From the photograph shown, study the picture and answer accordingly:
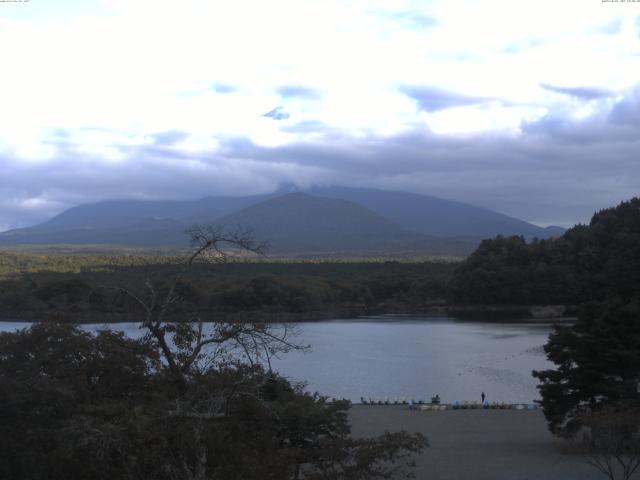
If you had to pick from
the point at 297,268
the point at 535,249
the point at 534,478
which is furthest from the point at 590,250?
the point at 534,478

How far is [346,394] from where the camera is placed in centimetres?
2694

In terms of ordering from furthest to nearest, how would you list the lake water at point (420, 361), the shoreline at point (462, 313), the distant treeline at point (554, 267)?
1. the distant treeline at point (554, 267)
2. the shoreline at point (462, 313)
3. the lake water at point (420, 361)

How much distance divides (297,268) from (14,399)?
75961 millimetres

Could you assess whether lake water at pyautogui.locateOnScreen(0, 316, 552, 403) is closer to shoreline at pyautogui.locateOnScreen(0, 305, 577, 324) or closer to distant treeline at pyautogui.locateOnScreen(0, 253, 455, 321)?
shoreline at pyautogui.locateOnScreen(0, 305, 577, 324)

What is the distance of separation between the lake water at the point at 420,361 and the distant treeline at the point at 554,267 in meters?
12.2

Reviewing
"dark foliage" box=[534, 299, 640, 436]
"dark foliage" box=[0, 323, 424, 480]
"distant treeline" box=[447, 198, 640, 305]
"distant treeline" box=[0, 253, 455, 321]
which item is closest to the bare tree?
"dark foliage" box=[0, 323, 424, 480]

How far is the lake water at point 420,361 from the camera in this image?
1091 inches

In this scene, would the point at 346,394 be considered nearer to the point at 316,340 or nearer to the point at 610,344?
the point at 610,344

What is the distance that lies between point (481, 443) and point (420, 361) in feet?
58.1

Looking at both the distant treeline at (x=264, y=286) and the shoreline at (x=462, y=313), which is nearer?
the distant treeline at (x=264, y=286)

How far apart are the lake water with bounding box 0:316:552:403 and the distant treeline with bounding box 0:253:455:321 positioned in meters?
4.52

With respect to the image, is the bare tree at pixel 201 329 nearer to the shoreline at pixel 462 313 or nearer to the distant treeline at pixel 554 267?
the shoreline at pixel 462 313

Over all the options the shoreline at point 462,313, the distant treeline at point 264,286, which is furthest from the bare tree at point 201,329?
the shoreline at point 462,313

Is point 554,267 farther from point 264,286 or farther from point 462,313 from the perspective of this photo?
point 264,286
